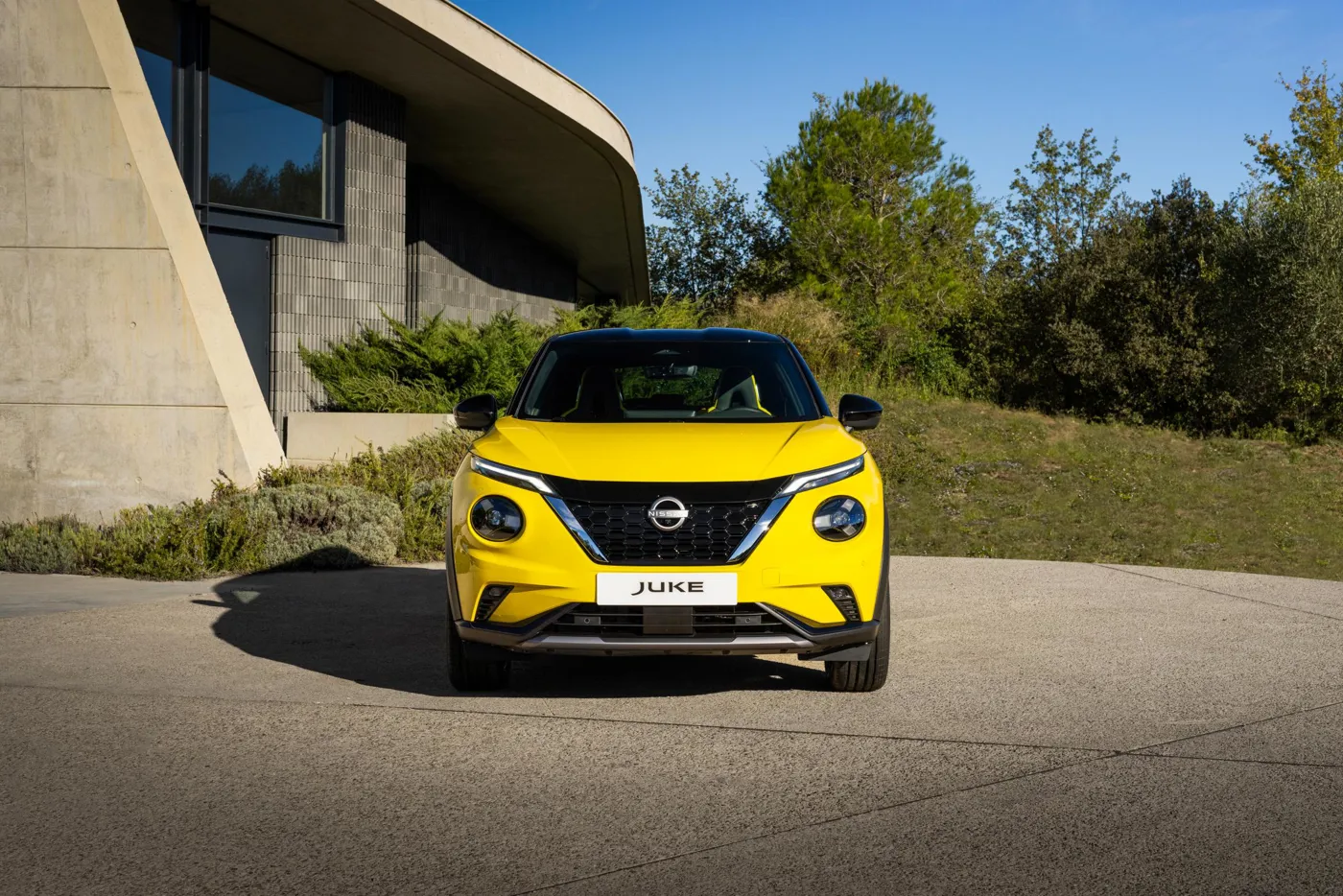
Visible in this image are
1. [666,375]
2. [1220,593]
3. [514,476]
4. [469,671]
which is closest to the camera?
[514,476]

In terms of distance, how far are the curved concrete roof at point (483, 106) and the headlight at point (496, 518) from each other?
11.0 metres

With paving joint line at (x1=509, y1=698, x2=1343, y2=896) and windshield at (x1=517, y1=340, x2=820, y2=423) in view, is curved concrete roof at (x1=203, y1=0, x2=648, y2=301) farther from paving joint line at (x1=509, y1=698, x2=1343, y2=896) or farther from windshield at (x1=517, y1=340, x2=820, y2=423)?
paving joint line at (x1=509, y1=698, x2=1343, y2=896)

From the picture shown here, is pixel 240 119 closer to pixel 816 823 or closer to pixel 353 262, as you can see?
pixel 353 262

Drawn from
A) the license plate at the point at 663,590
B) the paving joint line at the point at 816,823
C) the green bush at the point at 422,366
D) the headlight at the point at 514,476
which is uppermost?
→ the green bush at the point at 422,366

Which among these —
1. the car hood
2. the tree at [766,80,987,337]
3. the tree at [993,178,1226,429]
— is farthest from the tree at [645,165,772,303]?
the car hood

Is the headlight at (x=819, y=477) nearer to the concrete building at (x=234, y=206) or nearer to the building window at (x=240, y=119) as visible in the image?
the concrete building at (x=234, y=206)

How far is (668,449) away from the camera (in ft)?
18.7

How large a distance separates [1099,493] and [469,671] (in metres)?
15.1

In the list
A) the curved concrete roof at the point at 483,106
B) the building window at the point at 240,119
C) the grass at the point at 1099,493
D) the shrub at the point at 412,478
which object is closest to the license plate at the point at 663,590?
the shrub at the point at 412,478

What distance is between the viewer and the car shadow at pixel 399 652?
628cm

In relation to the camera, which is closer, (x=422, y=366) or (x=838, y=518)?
(x=838, y=518)

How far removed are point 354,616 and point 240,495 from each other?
3483mm

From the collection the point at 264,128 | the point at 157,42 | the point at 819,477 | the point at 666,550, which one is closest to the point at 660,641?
the point at 666,550

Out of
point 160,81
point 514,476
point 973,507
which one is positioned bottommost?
point 973,507
